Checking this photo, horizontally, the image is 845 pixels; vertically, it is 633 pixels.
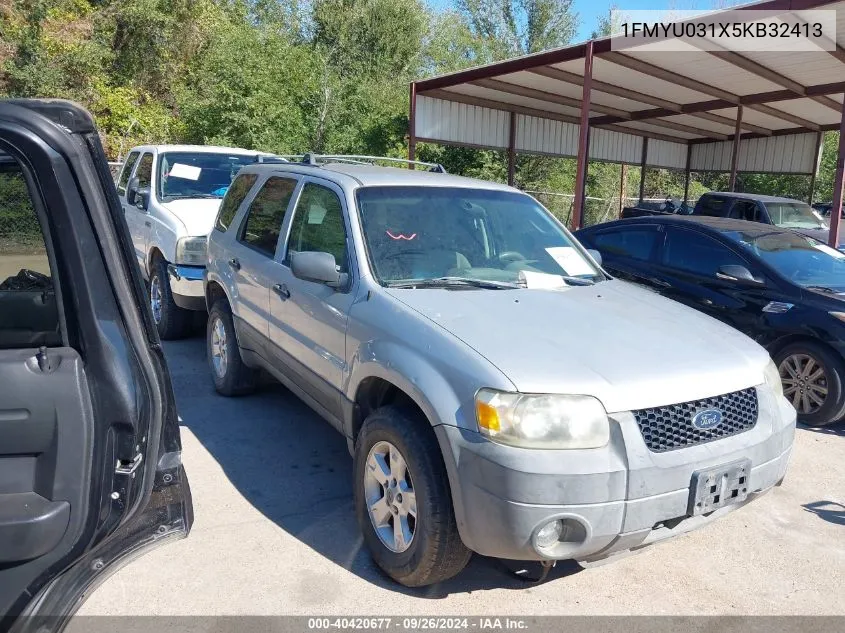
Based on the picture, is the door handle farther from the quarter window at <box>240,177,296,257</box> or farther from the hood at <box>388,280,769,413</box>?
the hood at <box>388,280,769,413</box>

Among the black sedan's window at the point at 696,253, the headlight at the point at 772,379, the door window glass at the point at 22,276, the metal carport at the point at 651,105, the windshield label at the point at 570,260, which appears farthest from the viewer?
the metal carport at the point at 651,105

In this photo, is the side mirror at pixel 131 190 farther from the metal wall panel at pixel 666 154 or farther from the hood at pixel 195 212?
the metal wall panel at pixel 666 154

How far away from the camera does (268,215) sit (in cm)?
495

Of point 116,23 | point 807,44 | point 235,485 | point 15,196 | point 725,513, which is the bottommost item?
point 235,485

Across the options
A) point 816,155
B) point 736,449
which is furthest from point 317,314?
point 816,155

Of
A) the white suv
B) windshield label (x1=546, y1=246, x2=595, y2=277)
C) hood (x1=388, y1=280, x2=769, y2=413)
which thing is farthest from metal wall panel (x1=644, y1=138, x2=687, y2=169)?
hood (x1=388, y1=280, x2=769, y2=413)

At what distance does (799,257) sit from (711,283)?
2.82ft

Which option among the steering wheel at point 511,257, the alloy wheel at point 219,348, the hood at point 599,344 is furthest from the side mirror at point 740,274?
the alloy wheel at point 219,348

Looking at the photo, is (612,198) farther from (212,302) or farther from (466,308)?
(466,308)

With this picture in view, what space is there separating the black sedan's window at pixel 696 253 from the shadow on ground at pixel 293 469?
373 centimetres

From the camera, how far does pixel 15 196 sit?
2.18 m

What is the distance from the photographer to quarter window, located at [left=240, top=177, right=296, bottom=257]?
4.73 m

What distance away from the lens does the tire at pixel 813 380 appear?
542cm

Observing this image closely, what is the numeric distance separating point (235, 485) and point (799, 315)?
446cm
